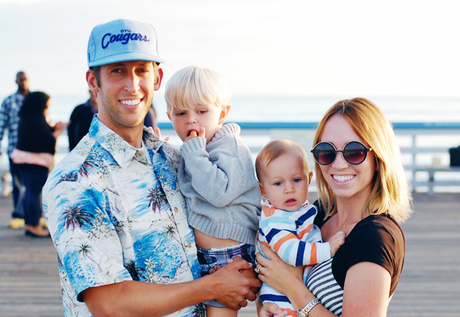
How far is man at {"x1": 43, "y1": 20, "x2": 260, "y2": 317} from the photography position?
1.52 m

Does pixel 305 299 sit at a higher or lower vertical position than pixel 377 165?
lower

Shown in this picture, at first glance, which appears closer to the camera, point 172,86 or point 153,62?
point 153,62

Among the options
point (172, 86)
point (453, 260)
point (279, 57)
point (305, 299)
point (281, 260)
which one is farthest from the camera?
point (279, 57)

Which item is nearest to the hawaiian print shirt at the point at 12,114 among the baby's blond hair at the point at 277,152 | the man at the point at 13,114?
the man at the point at 13,114

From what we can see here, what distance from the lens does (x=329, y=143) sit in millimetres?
1744

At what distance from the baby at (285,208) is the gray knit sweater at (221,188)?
0.23 ft

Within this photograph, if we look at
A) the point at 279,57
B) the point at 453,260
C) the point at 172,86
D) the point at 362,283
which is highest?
the point at 279,57

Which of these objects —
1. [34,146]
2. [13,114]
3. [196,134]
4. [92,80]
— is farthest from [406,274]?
[13,114]

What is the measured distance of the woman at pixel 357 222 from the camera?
1495 millimetres

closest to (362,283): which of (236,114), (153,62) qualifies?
(153,62)

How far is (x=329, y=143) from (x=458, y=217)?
564cm

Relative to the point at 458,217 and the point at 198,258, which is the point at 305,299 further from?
the point at 458,217

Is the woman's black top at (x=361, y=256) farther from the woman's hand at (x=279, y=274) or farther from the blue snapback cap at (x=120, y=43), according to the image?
the blue snapback cap at (x=120, y=43)

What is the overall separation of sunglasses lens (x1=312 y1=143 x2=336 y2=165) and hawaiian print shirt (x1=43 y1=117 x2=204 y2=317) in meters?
0.59
